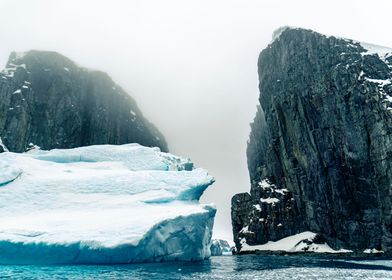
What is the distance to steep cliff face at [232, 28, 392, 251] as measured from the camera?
87562mm

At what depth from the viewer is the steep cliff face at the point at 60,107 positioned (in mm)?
138500

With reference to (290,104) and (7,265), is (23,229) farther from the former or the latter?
(290,104)

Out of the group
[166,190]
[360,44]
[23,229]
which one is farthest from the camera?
[360,44]

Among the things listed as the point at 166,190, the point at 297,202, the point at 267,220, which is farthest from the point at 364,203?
the point at 166,190

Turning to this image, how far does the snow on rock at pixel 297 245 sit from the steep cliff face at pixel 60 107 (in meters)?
69.0

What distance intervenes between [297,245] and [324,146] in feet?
94.5

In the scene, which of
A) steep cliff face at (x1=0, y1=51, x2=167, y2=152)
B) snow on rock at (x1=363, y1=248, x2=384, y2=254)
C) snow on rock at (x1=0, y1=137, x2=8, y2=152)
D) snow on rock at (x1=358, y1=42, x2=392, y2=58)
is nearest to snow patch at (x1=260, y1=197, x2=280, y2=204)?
snow on rock at (x1=363, y1=248, x2=384, y2=254)

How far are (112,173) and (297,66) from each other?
7602 centimetres

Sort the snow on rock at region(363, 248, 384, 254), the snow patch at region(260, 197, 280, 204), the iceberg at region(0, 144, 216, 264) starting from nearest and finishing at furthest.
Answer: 1. the iceberg at region(0, 144, 216, 264)
2. the snow on rock at region(363, 248, 384, 254)
3. the snow patch at region(260, 197, 280, 204)

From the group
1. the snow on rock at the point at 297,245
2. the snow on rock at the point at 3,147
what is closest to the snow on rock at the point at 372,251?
the snow on rock at the point at 297,245

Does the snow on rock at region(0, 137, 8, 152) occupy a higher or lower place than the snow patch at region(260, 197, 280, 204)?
higher

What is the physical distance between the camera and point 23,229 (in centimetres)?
3753

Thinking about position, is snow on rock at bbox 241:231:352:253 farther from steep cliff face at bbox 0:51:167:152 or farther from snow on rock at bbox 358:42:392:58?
steep cliff face at bbox 0:51:167:152

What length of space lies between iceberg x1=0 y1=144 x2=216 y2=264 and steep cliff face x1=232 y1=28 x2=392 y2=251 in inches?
2027
